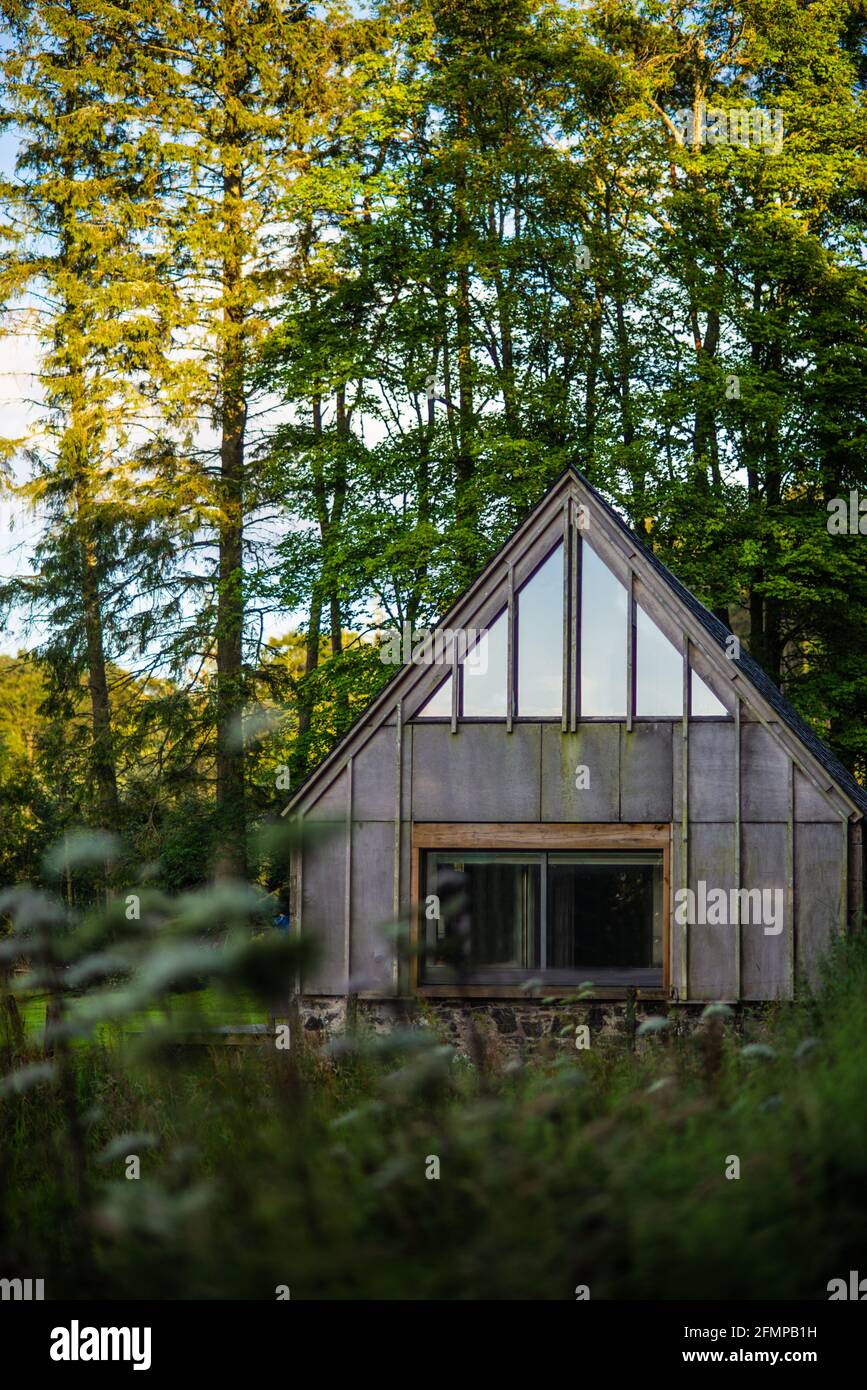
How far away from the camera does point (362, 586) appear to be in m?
25.8

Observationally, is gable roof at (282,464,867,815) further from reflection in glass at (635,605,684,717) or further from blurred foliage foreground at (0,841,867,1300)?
blurred foliage foreground at (0,841,867,1300)

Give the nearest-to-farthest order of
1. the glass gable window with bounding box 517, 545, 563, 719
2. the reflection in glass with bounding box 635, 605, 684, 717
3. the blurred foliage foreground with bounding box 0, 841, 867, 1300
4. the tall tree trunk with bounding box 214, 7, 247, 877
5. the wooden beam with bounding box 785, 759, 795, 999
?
the blurred foliage foreground with bounding box 0, 841, 867, 1300, the wooden beam with bounding box 785, 759, 795, 999, the reflection in glass with bounding box 635, 605, 684, 717, the glass gable window with bounding box 517, 545, 563, 719, the tall tree trunk with bounding box 214, 7, 247, 877

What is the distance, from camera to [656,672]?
54.2ft

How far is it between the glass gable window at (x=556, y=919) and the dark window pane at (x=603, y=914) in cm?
1

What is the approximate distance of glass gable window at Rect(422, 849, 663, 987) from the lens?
53.3 ft

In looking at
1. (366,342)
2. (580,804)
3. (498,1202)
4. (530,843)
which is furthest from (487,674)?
(498,1202)

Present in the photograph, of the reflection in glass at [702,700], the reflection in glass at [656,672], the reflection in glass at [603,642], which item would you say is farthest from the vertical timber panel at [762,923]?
the reflection in glass at [603,642]

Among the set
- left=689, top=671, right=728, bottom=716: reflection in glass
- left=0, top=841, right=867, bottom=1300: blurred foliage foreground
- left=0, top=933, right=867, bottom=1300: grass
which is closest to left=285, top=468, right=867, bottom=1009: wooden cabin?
left=689, top=671, right=728, bottom=716: reflection in glass

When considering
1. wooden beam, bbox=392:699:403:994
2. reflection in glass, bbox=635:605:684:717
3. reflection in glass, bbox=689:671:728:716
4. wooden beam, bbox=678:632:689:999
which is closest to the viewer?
wooden beam, bbox=678:632:689:999

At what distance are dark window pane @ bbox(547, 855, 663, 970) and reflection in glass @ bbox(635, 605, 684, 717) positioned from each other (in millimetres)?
1783

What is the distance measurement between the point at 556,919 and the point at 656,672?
2998 millimetres

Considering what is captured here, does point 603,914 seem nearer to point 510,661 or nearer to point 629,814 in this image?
point 629,814
